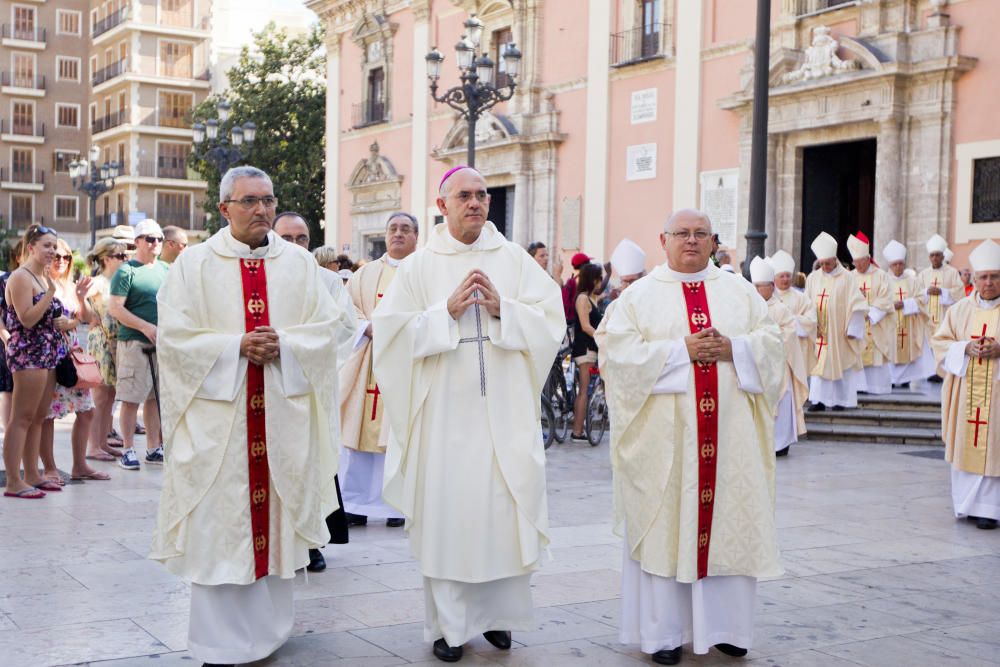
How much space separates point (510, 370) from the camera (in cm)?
501

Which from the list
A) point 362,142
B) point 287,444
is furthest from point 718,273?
point 362,142

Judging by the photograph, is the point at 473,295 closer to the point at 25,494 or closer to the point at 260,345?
the point at 260,345

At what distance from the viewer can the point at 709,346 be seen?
16.1ft

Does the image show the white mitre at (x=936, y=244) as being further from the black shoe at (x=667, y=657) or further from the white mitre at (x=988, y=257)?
the black shoe at (x=667, y=657)

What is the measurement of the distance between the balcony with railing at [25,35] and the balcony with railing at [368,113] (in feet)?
118

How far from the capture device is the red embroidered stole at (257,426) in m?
4.68

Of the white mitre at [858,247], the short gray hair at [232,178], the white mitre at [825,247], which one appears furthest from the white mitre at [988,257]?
the white mitre at [858,247]

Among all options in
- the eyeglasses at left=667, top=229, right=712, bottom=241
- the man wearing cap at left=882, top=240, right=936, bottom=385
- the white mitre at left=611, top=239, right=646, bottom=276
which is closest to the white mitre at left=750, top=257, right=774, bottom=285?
the white mitre at left=611, top=239, right=646, bottom=276

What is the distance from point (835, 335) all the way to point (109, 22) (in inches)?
2046

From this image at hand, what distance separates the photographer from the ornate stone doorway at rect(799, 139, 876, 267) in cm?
1917

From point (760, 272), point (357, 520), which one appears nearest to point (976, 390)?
point (760, 272)

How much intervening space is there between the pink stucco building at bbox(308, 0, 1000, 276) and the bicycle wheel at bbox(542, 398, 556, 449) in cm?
757

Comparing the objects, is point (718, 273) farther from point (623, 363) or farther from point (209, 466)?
point (209, 466)

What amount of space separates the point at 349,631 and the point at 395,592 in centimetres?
69
